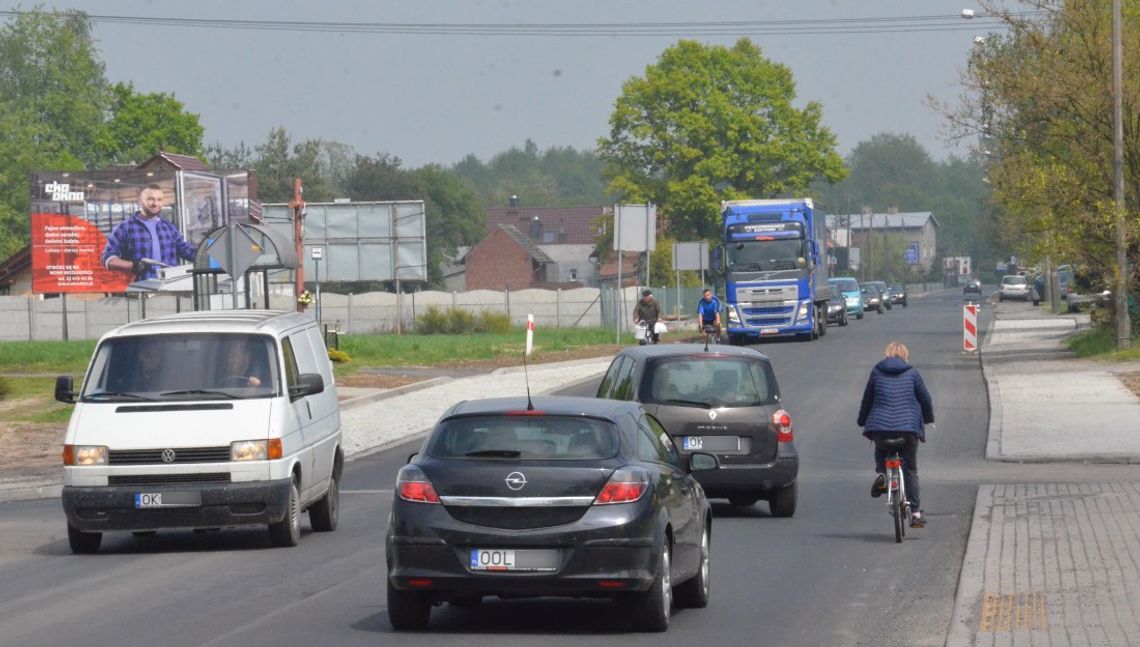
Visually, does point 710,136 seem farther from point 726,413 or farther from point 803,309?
point 726,413

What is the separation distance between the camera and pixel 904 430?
42.9 feet

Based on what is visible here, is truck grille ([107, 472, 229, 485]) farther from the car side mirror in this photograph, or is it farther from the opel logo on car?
the opel logo on car

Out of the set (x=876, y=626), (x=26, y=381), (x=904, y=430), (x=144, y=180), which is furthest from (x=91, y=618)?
(x=144, y=180)

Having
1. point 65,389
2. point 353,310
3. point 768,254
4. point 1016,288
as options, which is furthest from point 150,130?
point 65,389

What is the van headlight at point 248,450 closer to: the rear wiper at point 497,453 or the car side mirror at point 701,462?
the car side mirror at point 701,462

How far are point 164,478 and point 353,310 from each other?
57.3 metres

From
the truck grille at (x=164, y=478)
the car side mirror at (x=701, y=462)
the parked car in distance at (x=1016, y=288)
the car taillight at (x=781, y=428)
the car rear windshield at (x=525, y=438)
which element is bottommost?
the parked car in distance at (x=1016, y=288)

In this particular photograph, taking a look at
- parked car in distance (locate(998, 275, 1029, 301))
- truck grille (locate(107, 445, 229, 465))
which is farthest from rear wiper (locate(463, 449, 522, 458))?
parked car in distance (locate(998, 275, 1029, 301))

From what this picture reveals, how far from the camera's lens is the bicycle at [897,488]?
1290 centimetres

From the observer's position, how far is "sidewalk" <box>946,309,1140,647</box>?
8.95 meters

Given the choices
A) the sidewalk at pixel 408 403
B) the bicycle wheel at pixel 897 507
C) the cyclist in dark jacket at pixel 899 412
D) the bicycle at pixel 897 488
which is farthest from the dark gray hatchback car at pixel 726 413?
the sidewalk at pixel 408 403

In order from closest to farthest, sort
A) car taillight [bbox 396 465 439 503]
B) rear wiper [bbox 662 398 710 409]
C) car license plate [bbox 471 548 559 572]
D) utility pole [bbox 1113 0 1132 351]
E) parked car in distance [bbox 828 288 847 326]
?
car license plate [bbox 471 548 559 572], car taillight [bbox 396 465 439 503], rear wiper [bbox 662 398 710 409], utility pole [bbox 1113 0 1132 351], parked car in distance [bbox 828 288 847 326]

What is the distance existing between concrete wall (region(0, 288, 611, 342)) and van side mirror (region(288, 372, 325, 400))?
4754 cm

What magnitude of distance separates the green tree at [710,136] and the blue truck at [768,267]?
32.9 metres
